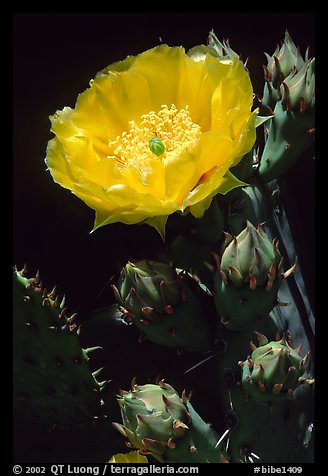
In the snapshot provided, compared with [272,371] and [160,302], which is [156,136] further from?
[272,371]

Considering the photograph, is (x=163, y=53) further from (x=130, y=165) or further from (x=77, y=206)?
(x=77, y=206)

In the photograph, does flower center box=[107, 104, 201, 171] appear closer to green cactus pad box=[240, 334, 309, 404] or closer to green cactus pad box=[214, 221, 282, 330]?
green cactus pad box=[214, 221, 282, 330]

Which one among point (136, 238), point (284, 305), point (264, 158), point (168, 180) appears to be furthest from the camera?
point (136, 238)

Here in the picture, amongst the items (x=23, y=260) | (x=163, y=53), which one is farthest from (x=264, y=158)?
(x=23, y=260)

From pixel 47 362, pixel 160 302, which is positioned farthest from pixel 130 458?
pixel 160 302

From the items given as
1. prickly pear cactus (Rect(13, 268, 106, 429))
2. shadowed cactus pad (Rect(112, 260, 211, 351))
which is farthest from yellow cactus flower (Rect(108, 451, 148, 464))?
shadowed cactus pad (Rect(112, 260, 211, 351))

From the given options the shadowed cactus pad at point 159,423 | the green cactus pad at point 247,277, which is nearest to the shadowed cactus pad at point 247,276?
the green cactus pad at point 247,277
